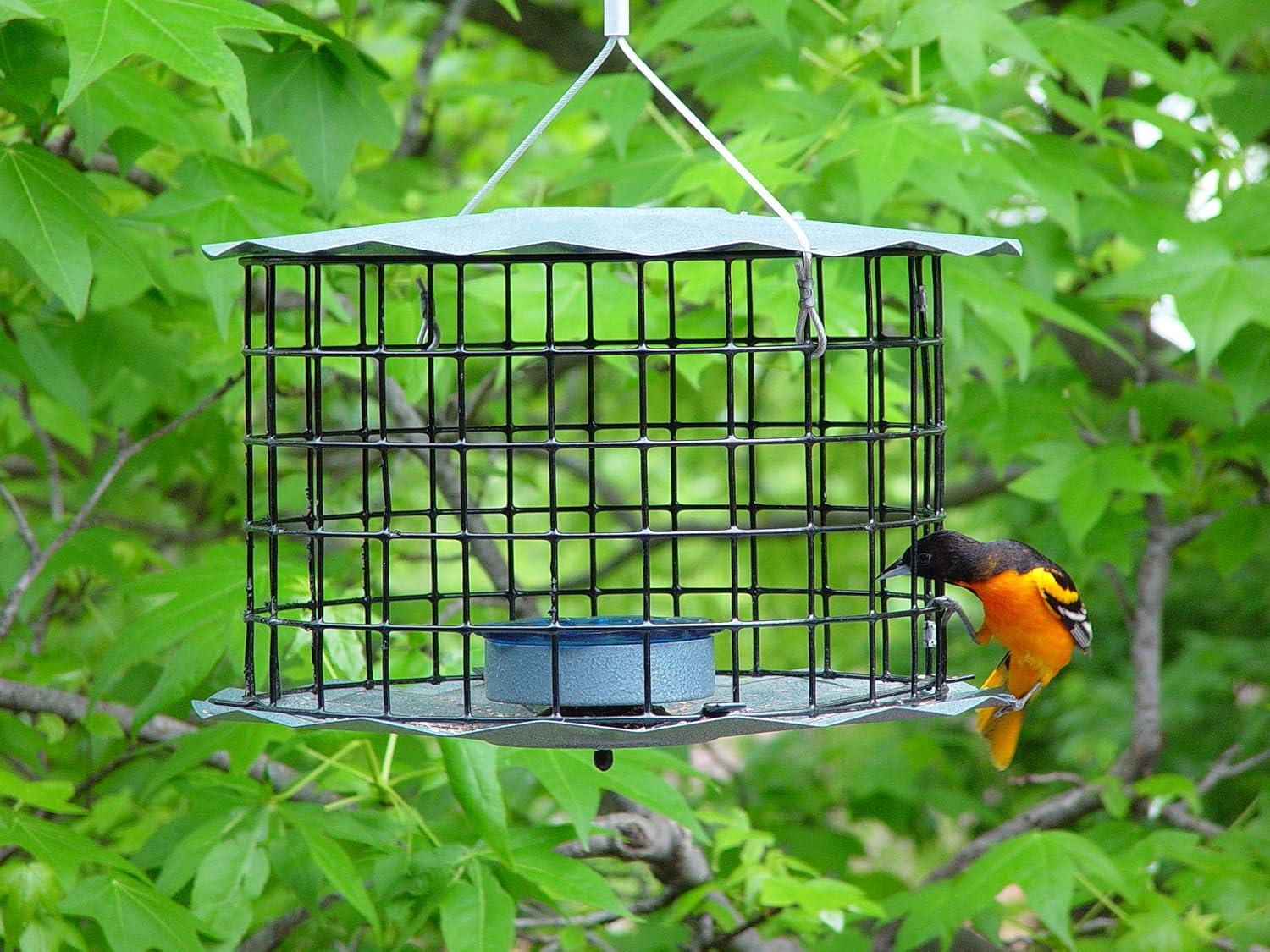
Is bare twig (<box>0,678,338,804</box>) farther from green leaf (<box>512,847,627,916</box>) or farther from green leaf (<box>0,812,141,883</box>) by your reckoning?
green leaf (<box>512,847,627,916</box>)

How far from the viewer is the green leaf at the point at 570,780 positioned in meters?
3.36

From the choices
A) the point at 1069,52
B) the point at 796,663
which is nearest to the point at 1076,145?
the point at 1069,52

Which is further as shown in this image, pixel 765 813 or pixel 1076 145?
pixel 765 813

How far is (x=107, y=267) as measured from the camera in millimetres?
3943

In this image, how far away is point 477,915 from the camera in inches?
134

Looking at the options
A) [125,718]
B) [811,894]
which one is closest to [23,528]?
[125,718]

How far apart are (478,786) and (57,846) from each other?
37.8 inches

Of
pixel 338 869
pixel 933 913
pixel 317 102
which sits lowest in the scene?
pixel 933 913

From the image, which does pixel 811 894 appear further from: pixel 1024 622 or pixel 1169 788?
pixel 1169 788

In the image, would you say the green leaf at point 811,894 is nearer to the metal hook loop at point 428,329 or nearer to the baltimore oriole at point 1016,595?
the baltimore oriole at point 1016,595

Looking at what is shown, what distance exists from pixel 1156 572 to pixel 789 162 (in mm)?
2257

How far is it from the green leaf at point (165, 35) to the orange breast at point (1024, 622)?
1977 millimetres

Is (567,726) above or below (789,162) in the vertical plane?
below

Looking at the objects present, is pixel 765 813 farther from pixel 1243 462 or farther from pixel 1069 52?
pixel 1069 52
